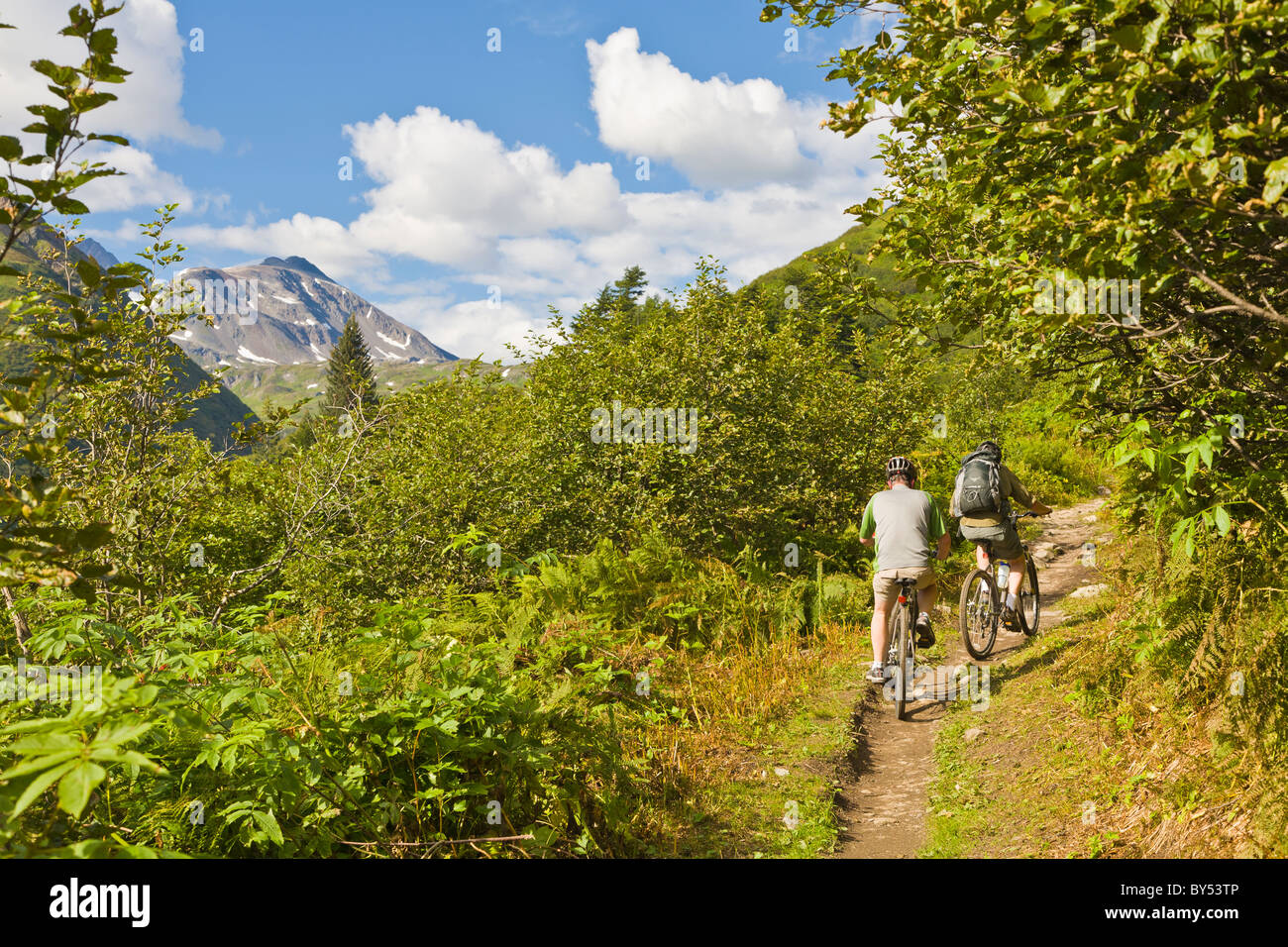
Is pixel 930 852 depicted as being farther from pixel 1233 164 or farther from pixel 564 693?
pixel 1233 164

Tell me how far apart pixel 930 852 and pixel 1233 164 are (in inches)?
155

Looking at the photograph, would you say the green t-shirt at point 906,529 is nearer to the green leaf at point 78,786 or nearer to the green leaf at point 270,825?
the green leaf at point 270,825

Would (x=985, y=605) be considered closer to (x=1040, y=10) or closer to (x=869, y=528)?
(x=869, y=528)

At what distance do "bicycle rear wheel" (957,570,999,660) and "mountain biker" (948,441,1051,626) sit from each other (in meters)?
0.17

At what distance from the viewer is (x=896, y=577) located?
7.13m

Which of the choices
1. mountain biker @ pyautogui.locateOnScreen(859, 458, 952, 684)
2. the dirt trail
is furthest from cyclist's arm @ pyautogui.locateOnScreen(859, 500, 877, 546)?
the dirt trail

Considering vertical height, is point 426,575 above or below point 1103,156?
below

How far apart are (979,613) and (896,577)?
5.77ft

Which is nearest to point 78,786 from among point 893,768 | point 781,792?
point 781,792

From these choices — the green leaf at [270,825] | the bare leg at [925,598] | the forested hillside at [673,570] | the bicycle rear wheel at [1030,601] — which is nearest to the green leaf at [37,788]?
the forested hillside at [673,570]

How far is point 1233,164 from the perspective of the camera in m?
2.89

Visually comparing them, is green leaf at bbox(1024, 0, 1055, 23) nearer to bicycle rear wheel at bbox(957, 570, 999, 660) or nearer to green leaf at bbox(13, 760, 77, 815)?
green leaf at bbox(13, 760, 77, 815)

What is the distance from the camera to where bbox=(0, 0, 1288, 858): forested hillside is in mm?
2811
